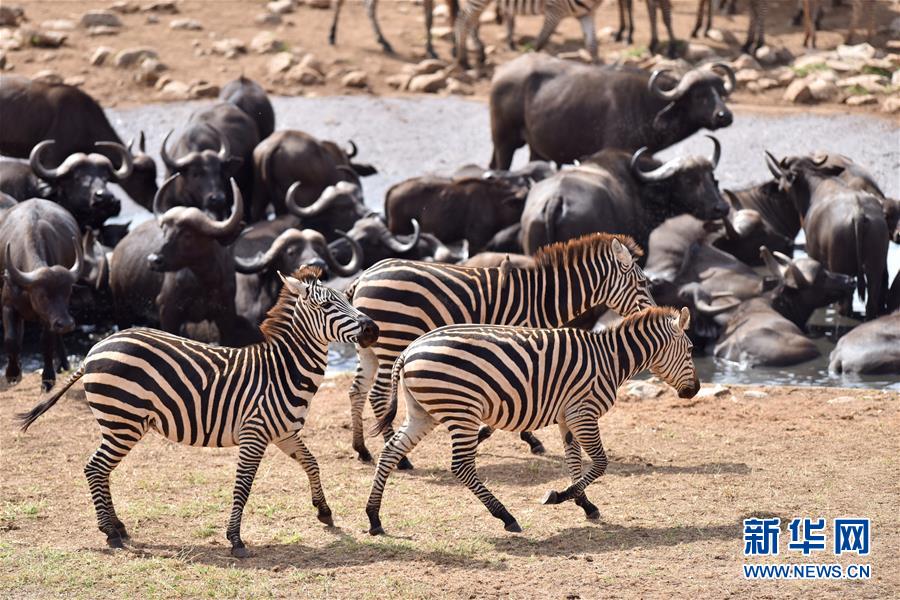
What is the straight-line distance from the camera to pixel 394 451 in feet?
26.1

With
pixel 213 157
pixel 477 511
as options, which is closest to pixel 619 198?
pixel 213 157

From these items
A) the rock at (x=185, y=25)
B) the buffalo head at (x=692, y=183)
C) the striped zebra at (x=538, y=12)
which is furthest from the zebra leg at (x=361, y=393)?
the rock at (x=185, y=25)

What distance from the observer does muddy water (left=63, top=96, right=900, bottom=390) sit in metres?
20.1

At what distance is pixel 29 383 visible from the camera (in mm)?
12242

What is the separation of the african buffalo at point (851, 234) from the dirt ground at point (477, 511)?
350 cm

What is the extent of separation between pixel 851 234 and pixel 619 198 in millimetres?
2377

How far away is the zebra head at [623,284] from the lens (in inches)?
375

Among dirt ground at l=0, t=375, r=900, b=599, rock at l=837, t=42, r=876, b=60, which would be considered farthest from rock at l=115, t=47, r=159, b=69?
dirt ground at l=0, t=375, r=900, b=599

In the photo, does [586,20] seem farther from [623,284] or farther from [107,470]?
[107,470]

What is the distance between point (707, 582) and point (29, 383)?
710 cm

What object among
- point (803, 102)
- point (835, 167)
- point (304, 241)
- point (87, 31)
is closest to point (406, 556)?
point (304, 241)

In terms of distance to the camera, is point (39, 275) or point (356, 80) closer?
point (39, 275)

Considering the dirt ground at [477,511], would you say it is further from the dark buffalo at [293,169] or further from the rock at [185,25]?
the rock at [185,25]

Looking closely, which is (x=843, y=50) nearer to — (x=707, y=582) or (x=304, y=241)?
(x=304, y=241)
